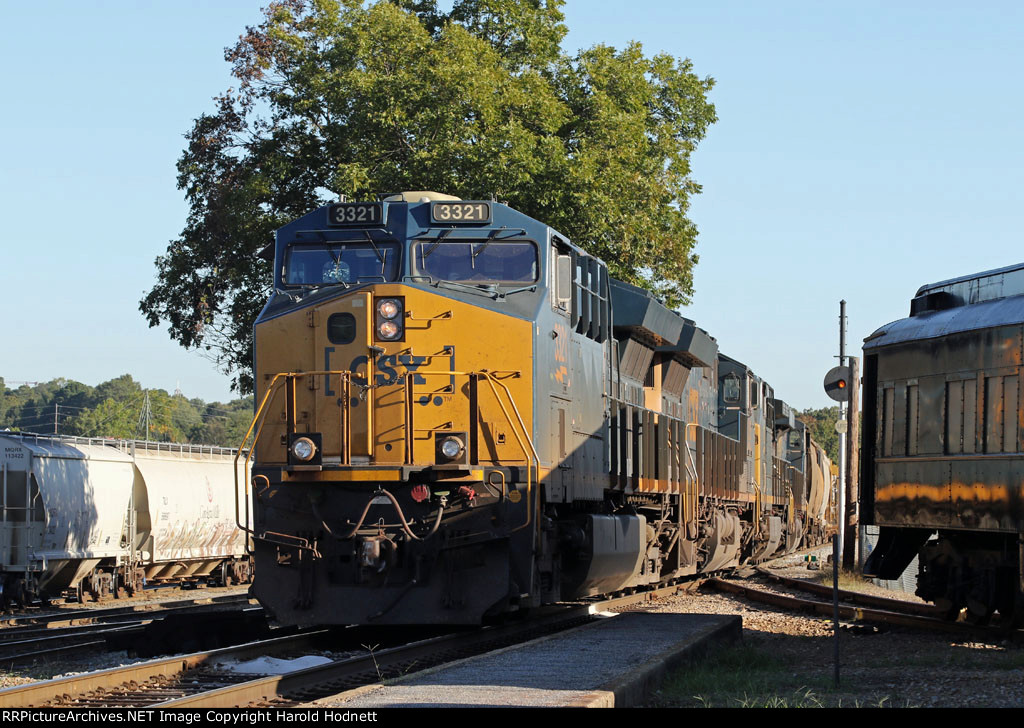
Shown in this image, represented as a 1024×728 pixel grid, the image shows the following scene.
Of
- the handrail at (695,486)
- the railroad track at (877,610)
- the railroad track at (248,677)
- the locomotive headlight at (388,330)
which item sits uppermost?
the locomotive headlight at (388,330)

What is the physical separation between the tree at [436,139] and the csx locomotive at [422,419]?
9.11 meters

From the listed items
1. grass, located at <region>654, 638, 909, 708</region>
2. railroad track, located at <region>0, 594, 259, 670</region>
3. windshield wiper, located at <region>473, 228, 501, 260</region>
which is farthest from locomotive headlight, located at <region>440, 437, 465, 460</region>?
railroad track, located at <region>0, 594, 259, 670</region>

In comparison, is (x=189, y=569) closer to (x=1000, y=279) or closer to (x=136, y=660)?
(x=136, y=660)

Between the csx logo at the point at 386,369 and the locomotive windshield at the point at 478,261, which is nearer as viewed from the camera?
the csx logo at the point at 386,369

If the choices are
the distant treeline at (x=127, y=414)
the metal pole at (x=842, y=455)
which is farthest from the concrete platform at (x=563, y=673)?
the distant treeline at (x=127, y=414)

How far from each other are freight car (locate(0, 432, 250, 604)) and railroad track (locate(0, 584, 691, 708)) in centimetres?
1000

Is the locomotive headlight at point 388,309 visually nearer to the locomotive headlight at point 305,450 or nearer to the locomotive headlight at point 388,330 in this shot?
the locomotive headlight at point 388,330

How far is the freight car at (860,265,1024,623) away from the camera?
13117mm

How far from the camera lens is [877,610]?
1681 centimetres

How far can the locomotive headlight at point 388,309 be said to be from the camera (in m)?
12.4

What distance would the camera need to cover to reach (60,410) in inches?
5236

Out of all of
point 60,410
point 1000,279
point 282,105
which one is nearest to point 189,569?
point 282,105

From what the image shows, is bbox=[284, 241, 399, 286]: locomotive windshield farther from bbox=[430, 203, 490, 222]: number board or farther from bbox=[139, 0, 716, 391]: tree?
bbox=[139, 0, 716, 391]: tree

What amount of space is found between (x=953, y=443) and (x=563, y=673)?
6.49 meters
